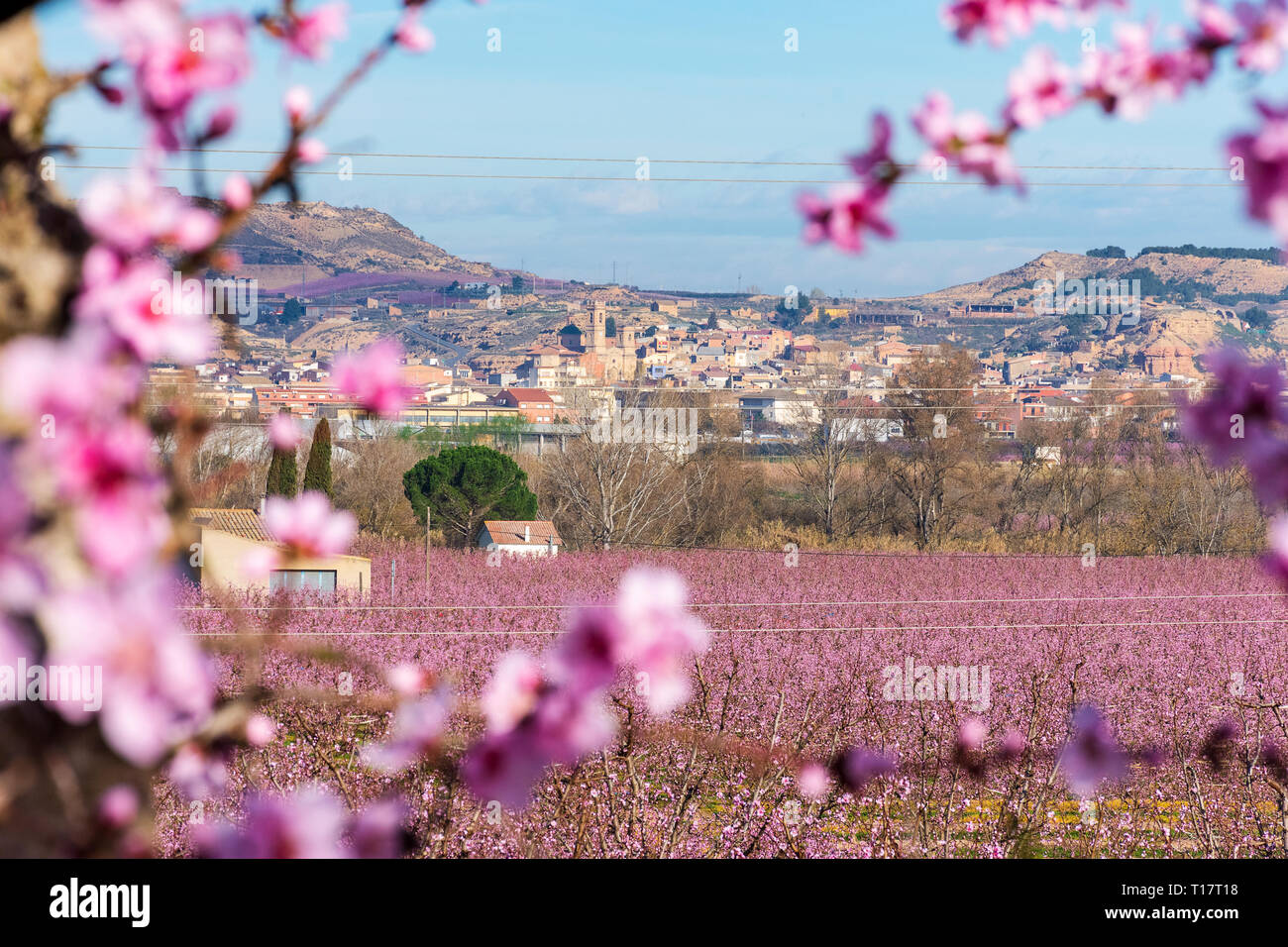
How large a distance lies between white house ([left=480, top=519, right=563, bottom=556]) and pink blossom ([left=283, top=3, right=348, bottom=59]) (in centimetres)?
625

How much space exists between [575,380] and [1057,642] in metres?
3.82

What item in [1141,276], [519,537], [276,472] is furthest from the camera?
[519,537]

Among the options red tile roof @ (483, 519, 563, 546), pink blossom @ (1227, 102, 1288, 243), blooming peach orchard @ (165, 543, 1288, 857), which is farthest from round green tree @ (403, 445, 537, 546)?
pink blossom @ (1227, 102, 1288, 243)

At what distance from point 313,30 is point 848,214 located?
39 centimetres

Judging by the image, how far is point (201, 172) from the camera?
0.65m

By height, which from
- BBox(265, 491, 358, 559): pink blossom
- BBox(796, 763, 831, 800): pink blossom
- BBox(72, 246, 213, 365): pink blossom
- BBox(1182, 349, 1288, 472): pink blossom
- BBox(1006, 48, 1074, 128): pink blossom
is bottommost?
BBox(796, 763, 831, 800): pink blossom

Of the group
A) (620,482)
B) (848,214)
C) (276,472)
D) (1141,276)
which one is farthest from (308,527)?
(620,482)

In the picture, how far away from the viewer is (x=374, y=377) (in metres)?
0.74

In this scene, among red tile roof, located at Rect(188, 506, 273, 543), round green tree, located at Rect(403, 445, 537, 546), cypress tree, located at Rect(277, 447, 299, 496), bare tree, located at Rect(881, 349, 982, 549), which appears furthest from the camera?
bare tree, located at Rect(881, 349, 982, 549)

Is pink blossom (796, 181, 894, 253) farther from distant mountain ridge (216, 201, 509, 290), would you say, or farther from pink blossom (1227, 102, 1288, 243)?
distant mountain ridge (216, 201, 509, 290)

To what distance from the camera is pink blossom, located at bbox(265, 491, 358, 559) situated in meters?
0.63

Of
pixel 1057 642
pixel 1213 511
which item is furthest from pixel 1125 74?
pixel 1213 511

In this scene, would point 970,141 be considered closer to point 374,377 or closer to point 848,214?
point 848,214
